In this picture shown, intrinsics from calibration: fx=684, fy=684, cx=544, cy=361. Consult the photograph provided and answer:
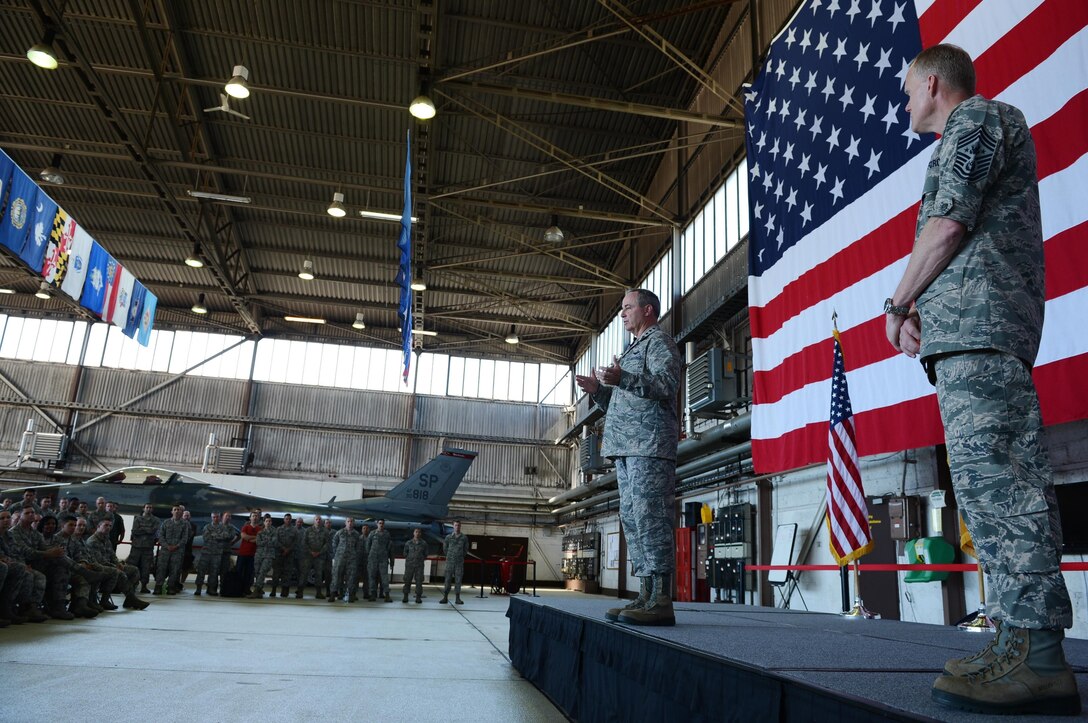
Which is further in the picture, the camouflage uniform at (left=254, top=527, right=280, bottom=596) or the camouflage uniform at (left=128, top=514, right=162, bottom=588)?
the camouflage uniform at (left=254, top=527, right=280, bottom=596)

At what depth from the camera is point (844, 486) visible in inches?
214

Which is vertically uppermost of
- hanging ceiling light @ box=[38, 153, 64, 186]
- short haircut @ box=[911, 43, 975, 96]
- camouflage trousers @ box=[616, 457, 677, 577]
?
hanging ceiling light @ box=[38, 153, 64, 186]

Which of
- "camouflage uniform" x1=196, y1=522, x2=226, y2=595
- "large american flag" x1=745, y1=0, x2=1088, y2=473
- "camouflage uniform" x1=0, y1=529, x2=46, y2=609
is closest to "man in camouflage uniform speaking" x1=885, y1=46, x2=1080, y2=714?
"large american flag" x1=745, y1=0, x2=1088, y2=473

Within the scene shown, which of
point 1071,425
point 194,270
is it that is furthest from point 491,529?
point 1071,425

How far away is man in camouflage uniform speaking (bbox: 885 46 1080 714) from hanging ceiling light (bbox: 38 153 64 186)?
1806cm

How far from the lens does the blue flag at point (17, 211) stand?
9328 millimetres

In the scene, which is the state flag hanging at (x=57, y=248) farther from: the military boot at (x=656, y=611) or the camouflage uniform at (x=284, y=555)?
the military boot at (x=656, y=611)

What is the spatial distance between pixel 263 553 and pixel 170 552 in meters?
1.51

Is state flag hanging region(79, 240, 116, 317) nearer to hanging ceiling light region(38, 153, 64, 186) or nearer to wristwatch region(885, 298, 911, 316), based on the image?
hanging ceiling light region(38, 153, 64, 186)

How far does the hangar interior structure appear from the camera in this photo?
1120 centimetres

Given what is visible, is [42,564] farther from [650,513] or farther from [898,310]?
[898,310]

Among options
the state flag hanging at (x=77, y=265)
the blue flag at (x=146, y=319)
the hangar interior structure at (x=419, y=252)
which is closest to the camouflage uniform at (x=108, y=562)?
the state flag hanging at (x=77, y=265)

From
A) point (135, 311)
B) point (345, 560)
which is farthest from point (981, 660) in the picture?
point (135, 311)

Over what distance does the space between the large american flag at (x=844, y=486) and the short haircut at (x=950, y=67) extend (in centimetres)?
411
